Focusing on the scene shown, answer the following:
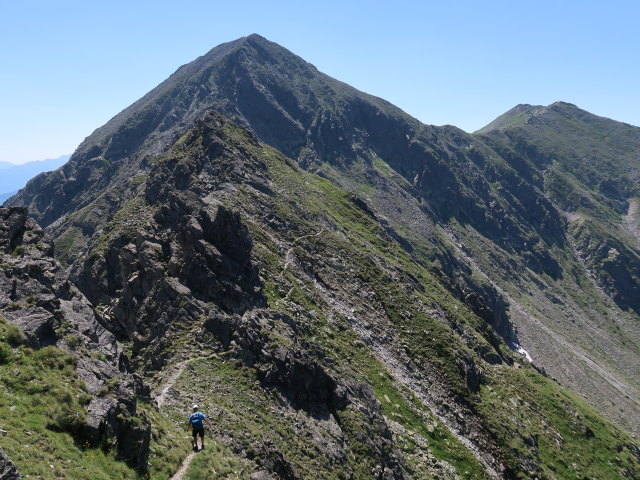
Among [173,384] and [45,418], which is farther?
[173,384]

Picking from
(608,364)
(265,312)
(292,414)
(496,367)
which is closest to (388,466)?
(292,414)

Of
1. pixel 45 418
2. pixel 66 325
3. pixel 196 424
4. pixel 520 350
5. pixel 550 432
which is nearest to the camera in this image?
pixel 45 418

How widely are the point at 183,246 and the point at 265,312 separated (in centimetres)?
1544

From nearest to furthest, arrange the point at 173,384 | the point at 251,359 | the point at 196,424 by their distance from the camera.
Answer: the point at 196,424 < the point at 173,384 < the point at 251,359

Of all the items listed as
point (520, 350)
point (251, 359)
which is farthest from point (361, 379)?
point (520, 350)

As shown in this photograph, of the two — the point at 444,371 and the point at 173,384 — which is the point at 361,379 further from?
the point at 173,384

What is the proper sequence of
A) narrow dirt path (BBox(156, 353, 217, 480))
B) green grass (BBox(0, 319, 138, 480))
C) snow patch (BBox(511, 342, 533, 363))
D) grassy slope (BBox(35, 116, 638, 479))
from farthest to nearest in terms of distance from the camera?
snow patch (BBox(511, 342, 533, 363)) → grassy slope (BBox(35, 116, 638, 479)) → narrow dirt path (BBox(156, 353, 217, 480)) → green grass (BBox(0, 319, 138, 480))

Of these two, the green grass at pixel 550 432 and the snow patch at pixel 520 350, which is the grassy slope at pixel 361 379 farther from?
the snow patch at pixel 520 350

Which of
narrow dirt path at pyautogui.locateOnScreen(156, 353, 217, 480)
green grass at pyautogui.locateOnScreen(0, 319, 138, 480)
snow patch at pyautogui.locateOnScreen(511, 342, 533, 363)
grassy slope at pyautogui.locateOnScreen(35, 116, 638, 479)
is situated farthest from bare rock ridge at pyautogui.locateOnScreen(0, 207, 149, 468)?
snow patch at pyautogui.locateOnScreen(511, 342, 533, 363)

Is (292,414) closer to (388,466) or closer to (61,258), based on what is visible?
(388,466)

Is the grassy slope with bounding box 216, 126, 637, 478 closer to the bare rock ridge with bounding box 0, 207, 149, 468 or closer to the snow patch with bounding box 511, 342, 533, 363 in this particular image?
the bare rock ridge with bounding box 0, 207, 149, 468

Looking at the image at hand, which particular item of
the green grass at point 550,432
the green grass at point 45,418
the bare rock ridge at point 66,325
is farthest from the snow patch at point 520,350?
the green grass at point 45,418

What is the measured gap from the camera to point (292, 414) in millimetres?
42375

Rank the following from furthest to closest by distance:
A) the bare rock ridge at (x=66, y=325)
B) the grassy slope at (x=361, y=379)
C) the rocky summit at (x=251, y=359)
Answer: the grassy slope at (x=361, y=379) < the rocky summit at (x=251, y=359) < the bare rock ridge at (x=66, y=325)
